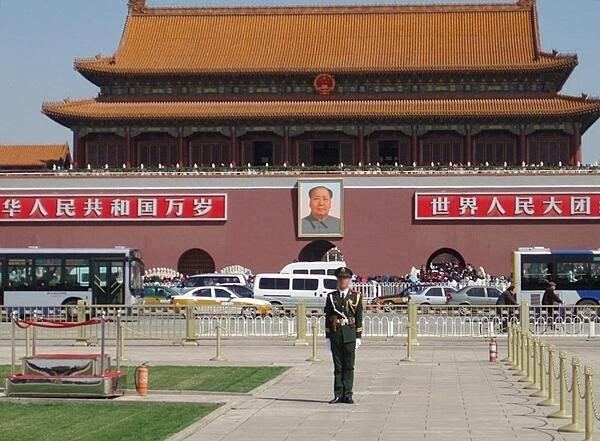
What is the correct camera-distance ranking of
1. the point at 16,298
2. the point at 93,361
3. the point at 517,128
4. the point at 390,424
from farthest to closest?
1. the point at 517,128
2. the point at 16,298
3. the point at 93,361
4. the point at 390,424

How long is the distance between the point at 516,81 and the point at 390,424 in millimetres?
42364

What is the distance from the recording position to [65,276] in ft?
126

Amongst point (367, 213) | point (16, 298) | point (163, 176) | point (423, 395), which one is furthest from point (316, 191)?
point (423, 395)

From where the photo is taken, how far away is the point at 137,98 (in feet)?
186

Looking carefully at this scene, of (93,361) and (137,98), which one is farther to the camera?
(137,98)

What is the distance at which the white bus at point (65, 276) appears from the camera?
38.2 metres

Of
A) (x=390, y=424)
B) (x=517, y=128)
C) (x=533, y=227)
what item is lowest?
(x=390, y=424)

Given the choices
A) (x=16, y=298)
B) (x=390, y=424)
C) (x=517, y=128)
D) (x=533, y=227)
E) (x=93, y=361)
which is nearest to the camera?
(x=390, y=424)

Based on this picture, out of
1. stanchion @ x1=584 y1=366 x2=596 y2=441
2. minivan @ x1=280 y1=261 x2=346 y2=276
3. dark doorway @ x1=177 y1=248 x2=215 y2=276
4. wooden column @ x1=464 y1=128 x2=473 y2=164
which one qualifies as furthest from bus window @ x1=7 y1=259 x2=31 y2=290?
stanchion @ x1=584 y1=366 x2=596 y2=441

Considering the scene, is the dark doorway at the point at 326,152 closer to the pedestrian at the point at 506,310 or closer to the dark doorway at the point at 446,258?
the dark doorway at the point at 446,258

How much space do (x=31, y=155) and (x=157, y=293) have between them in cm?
2314

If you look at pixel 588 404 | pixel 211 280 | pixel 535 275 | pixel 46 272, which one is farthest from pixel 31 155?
pixel 588 404

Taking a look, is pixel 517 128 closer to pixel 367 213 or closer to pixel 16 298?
pixel 367 213

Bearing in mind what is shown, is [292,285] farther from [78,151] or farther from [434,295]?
[78,151]
